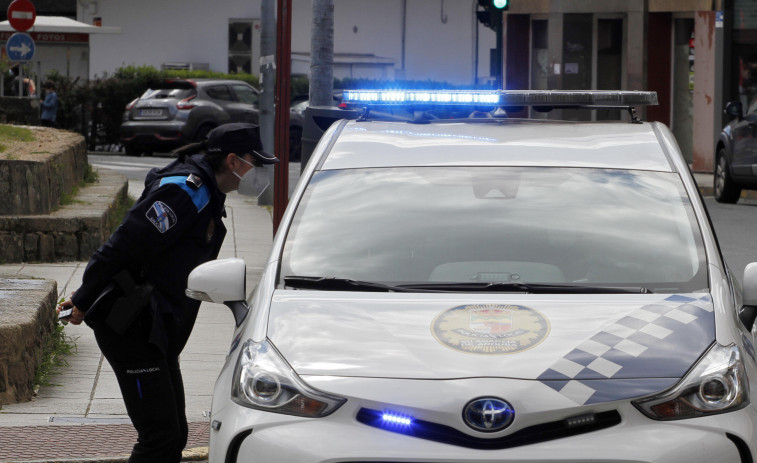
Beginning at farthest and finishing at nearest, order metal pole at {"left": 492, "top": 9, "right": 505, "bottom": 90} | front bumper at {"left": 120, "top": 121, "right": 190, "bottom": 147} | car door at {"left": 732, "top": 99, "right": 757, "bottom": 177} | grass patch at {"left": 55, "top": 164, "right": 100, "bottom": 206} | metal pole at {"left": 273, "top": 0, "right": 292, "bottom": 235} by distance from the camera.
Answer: front bumper at {"left": 120, "top": 121, "right": 190, "bottom": 147} → metal pole at {"left": 492, "top": 9, "right": 505, "bottom": 90} → car door at {"left": 732, "top": 99, "right": 757, "bottom": 177} → grass patch at {"left": 55, "top": 164, "right": 100, "bottom": 206} → metal pole at {"left": 273, "top": 0, "right": 292, "bottom": 235}

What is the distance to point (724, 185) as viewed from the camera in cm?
1825

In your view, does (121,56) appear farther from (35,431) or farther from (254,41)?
(35,431)

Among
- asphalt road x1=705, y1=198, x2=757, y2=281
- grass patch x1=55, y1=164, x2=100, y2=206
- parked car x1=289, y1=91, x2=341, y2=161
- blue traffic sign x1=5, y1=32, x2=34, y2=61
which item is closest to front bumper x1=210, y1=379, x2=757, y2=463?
asphalt road x1=705, y1=198, x2=757, y2=281

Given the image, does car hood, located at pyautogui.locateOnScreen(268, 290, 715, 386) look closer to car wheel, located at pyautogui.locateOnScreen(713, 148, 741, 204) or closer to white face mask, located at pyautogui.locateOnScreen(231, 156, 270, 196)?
white face mask, located at pyautogui.locateOnScreen(231, 156, 270, 196)

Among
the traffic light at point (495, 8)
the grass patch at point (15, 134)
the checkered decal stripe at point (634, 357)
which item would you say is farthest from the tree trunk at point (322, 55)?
the checkered decal stripe at point (634, 357)

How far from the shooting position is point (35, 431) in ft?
20.2

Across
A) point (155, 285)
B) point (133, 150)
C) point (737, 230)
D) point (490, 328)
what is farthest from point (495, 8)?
point (490, 328)

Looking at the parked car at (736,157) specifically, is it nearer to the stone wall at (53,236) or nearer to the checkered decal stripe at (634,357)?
the stone wall at (53,236)

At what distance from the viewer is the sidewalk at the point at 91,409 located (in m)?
5.79

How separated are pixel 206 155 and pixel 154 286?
53 centimetres

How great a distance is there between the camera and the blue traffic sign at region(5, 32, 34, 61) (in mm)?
22438

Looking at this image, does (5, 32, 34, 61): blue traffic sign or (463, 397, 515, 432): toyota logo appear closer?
(463, 397, 515, 432): toyota logo

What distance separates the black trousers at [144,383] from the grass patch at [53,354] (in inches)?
104

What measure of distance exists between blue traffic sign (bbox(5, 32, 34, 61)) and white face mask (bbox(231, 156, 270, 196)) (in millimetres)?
18616
